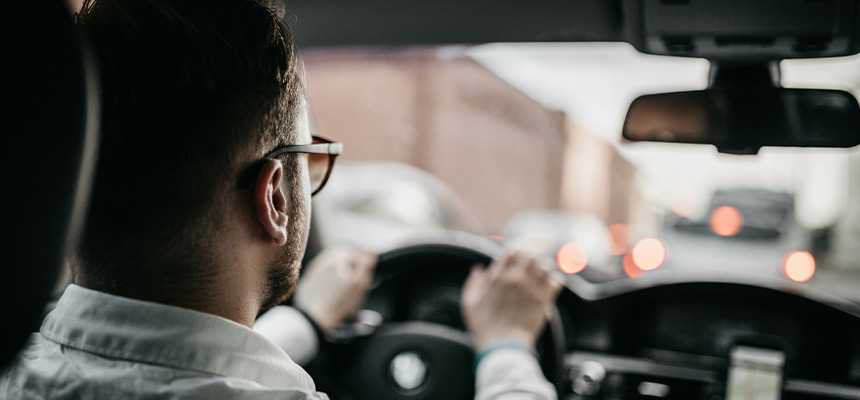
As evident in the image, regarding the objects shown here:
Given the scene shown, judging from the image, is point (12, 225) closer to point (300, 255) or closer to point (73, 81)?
point (73, 81)

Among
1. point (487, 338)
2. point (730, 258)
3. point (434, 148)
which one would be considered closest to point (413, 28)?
point (487, 338)

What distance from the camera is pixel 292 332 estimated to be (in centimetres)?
252

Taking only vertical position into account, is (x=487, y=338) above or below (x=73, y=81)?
below

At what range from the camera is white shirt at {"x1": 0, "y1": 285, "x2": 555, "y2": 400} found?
1.11m

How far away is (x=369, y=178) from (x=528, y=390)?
631 centimetres

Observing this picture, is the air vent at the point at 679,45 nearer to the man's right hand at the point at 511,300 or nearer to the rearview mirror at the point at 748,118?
the rearview mirror at the point at 748,118

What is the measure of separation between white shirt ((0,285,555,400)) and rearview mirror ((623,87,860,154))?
157cm

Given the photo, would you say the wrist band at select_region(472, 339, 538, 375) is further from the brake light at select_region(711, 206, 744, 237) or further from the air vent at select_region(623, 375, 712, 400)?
the brake light at select_region(711, 206, 744, 237)

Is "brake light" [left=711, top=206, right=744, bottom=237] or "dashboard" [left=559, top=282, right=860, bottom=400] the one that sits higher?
"brake light" [left=711, top=206, right=744, bottom=237]

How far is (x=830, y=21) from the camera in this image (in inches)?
76.0

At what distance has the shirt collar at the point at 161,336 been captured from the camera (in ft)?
3.79

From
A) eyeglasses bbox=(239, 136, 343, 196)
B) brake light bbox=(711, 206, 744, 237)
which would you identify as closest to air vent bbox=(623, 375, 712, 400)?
eyeglasses bbox=(239, 136, 343, 196)

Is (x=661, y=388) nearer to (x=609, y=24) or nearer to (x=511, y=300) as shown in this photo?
(x=511, y=300)

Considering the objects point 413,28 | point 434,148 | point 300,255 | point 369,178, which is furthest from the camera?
point 434,148
